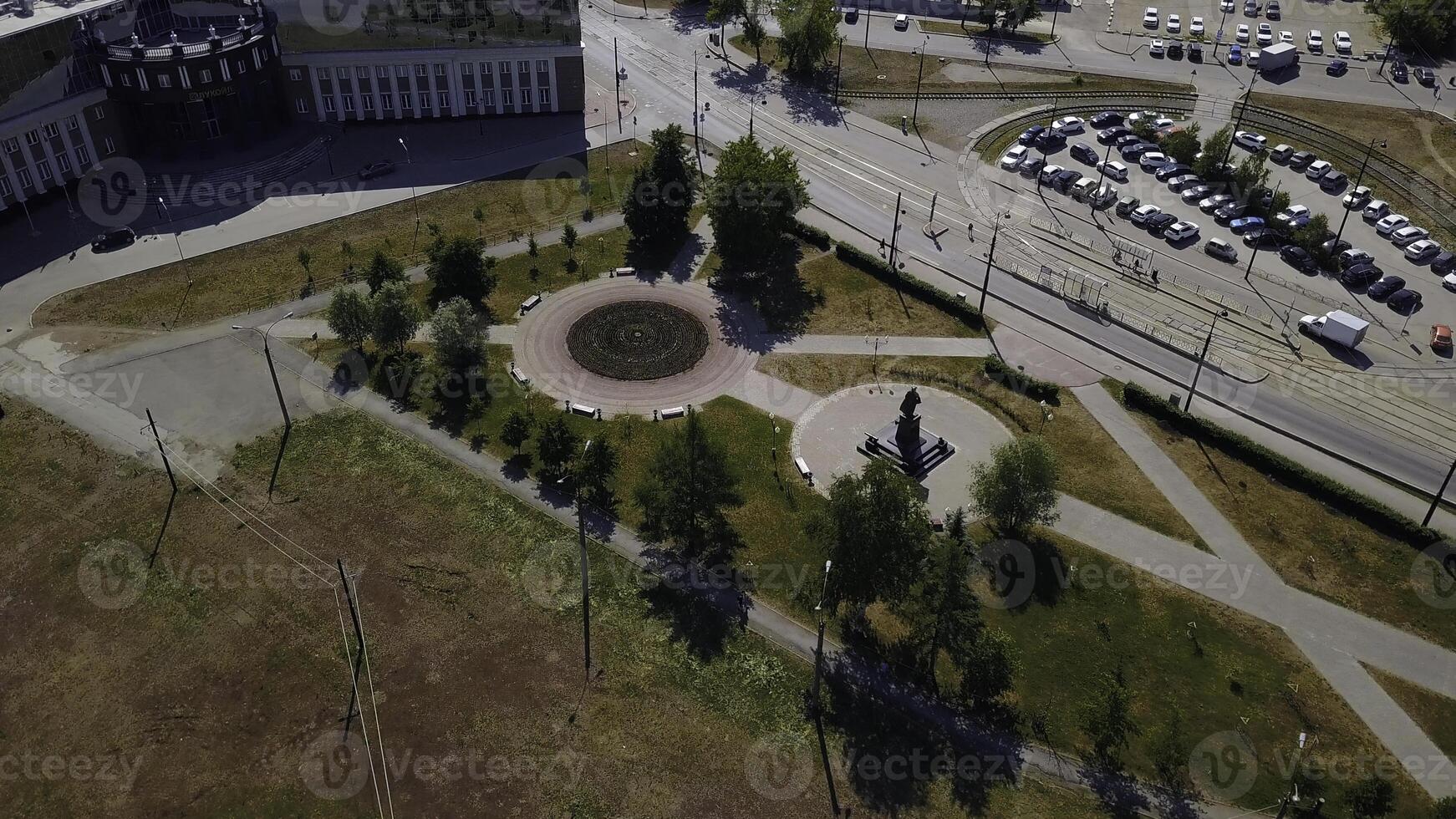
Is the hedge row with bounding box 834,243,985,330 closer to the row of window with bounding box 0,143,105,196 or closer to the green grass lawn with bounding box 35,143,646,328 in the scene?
the green grass lawn with bounding box 35,143,646,328

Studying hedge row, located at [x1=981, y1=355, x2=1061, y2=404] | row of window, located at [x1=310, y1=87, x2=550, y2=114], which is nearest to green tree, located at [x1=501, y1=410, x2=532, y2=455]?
hedge row, located at [x1=981, y1=355, x2=1061, y2=404]

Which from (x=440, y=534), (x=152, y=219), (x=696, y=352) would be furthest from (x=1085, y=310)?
(x=152, y=219)

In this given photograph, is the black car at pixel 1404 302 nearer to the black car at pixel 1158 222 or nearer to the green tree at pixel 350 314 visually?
the black car at pixel 1158 222

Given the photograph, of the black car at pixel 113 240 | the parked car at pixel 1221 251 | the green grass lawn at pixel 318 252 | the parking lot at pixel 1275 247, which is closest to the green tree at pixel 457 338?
the green grass lawn at pixel 318 252

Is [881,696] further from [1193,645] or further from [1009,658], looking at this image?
[1193,645]

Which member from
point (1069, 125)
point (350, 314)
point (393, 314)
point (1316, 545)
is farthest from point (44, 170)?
Result: point (1316, 545)
